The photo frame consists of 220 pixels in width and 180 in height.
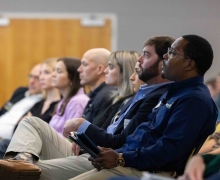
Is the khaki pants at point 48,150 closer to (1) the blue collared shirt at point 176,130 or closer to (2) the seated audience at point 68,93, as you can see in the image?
(1) the blue collared shirt at point 176,130

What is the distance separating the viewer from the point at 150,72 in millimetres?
3242

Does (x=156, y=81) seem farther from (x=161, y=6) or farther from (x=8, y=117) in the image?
(x=161, y=6)

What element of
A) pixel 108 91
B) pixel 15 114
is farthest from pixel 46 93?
pixel 108 91

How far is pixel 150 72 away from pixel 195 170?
121cm

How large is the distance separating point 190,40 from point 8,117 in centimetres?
325

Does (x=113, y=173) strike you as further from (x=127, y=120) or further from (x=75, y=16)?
(x=75, y=16)

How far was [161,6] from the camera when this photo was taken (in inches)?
297

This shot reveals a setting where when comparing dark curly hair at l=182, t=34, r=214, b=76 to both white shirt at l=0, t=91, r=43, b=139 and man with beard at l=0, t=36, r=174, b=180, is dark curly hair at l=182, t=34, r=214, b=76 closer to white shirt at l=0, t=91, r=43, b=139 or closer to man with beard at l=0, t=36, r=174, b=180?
man with beard at l=0, t=36, r=174, b=180

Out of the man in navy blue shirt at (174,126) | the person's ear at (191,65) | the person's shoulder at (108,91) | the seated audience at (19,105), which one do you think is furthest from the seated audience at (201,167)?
the seated audience at (19,105)

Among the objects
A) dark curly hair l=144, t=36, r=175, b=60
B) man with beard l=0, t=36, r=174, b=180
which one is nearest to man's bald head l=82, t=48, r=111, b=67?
man with beard l=0, t=36, r=174, b=180

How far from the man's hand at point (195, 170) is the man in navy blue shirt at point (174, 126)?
17.1 inches

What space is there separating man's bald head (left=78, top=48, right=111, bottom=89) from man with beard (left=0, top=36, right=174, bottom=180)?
3.47 feet

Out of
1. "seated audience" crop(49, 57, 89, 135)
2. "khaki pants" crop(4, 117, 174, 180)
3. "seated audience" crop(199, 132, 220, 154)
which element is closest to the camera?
"khaki pants" crop(4, 117, 174, 180)

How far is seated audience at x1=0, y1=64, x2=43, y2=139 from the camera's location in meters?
5.42
